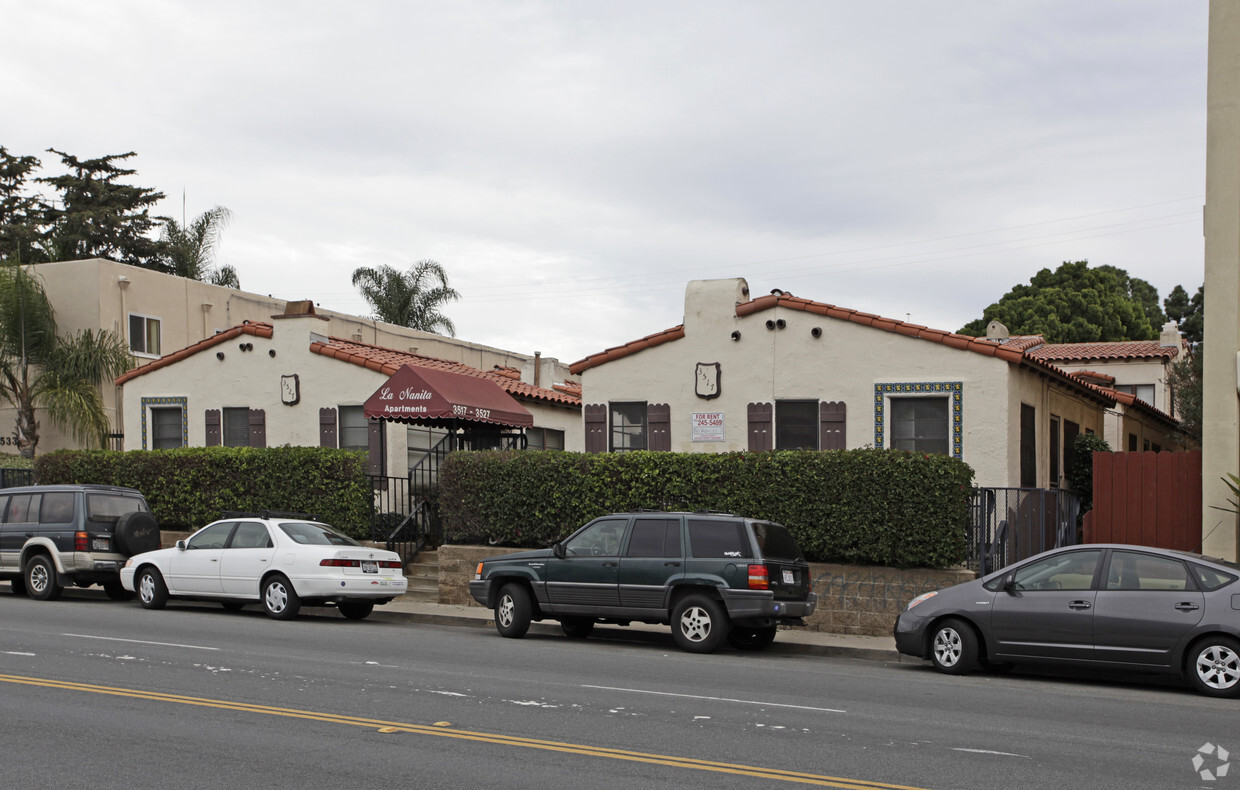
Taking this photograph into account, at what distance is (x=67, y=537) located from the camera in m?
18.4

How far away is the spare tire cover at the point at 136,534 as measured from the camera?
732 inches

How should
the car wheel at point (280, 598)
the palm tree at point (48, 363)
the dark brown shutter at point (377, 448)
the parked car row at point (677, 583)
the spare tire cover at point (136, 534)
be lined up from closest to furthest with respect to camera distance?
the parked car row at point (677, 583) < the car wheel at point (280, 598) < the spare tire cover at point (136, 534) < the dark brown shutter at point (377, 448) < the palm tree at point (48, 363)

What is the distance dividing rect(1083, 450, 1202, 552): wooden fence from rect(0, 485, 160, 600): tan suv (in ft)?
47.9

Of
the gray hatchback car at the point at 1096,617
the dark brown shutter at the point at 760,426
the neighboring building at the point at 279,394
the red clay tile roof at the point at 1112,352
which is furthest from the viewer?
the red clay tile roof at the point at 1112,352

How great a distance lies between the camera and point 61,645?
42.4 feet

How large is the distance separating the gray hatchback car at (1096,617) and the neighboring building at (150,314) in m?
18.2

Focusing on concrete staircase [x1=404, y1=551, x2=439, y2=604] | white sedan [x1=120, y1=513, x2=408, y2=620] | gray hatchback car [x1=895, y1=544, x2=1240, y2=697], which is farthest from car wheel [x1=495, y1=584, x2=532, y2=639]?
gray hatchback car [x1=895, y1=544, x2=1240, y2=697]

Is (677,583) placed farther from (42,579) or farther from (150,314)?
(150,314)

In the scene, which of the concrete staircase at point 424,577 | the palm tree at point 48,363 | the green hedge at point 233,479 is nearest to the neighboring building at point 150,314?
the palm tree at point 48,363

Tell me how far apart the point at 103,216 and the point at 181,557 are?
35457 mm

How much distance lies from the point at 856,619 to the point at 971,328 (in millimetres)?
40698

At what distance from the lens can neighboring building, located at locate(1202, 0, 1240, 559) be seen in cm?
1489

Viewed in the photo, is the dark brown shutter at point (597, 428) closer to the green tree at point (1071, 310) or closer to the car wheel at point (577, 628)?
the car wheel at point (577, 628)


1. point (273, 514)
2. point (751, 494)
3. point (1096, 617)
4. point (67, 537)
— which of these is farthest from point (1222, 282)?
point (67, 537)
